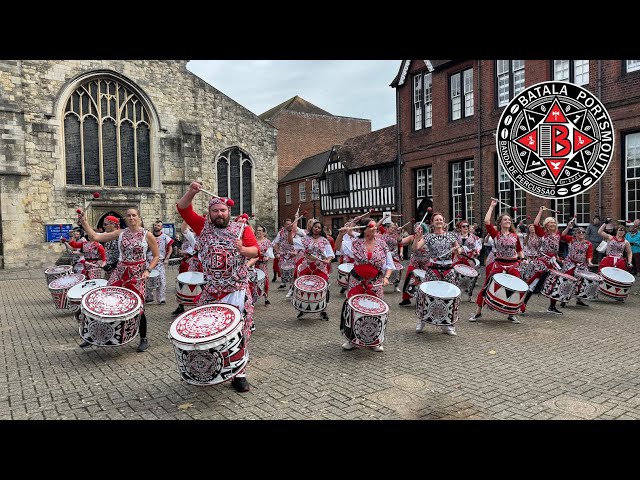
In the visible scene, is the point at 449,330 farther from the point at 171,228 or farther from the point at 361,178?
the point at 361,178

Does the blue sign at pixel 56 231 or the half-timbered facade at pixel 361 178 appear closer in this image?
the blue sign at pixel 56 231

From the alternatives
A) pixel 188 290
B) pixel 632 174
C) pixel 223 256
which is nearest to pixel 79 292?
pixel 188 290

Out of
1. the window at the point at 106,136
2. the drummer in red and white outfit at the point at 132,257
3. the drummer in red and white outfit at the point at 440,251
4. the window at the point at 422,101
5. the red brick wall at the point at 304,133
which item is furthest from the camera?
the red brick wall at the point at 304,133

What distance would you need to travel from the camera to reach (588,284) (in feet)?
35.2

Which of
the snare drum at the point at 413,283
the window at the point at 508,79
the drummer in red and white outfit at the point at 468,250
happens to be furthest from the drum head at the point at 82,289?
the window at the point at 508,79

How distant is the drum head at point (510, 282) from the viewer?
836 centimetres

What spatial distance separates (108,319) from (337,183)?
25.6 metres

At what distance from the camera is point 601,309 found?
1045 centimetres

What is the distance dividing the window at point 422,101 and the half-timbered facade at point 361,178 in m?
2.56

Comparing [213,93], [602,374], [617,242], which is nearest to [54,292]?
[602,374]

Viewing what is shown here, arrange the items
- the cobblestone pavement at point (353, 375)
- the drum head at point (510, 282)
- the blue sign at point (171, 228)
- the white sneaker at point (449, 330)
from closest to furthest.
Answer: the cobblestone pavement at point (353, 375) → the white sneaker at point (449, 330) → the drum head at point (510, 282) → the blue sign at point (171, 228)

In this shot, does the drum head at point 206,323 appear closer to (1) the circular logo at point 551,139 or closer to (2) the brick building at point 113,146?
(1) the circular logo at point 551,139

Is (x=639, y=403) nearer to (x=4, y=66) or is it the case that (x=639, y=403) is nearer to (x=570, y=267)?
(x=570, y=267)

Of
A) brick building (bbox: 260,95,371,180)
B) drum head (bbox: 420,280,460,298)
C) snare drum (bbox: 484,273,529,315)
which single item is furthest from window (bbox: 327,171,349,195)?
drum head (bbox: 420,280,460,298)
